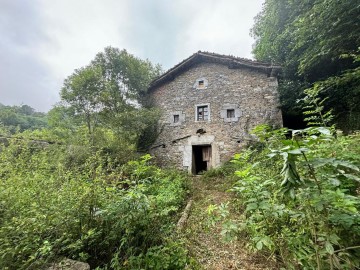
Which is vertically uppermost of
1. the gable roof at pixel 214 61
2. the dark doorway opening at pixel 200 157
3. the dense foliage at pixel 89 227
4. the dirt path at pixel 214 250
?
the gable roof at pixel 214 61

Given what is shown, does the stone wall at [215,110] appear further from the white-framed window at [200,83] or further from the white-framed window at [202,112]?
the white-framed window at [202,112]

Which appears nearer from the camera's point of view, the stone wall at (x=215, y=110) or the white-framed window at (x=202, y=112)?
the stone wall at (x=215, y=110)

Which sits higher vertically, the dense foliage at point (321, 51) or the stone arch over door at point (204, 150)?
the dense foliage at point (321, 51)

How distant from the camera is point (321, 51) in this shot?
6.14m

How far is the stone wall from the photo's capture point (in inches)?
327

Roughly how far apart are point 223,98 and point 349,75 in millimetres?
4475

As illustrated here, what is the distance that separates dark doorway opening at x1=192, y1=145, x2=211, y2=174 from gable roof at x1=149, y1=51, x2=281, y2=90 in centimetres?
396

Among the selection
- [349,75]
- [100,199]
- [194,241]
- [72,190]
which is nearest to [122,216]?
[100,199]

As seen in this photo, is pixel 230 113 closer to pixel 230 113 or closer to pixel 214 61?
pixel 230 113

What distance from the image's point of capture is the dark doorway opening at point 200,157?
8.73 m

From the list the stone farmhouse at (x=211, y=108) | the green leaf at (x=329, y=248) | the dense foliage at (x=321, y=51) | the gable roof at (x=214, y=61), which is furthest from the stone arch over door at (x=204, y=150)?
the green leaf at (x=329, y=248)

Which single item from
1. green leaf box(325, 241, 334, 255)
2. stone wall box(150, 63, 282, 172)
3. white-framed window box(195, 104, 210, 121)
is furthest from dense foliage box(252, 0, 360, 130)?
green leaf box(325, 241, 334, 255)

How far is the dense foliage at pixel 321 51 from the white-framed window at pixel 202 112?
10.5 ft

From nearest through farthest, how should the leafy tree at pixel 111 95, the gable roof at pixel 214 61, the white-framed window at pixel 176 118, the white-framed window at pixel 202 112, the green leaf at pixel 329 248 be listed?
the green leaf at pixel 329 248 → the leafy tree at pixel 111 95 → the gable roof at pixel 214 61 → the white-framed window at pixel 202 112 → the white-framed window at pixel 176 118
